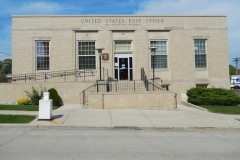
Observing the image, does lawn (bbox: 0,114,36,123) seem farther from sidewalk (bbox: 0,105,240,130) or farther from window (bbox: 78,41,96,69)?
window (bbox: 78,41,96,69)

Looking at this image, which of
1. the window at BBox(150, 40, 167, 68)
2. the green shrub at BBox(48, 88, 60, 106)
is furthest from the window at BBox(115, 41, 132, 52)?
the green shrub at BBox(48, 88, 60, 106)

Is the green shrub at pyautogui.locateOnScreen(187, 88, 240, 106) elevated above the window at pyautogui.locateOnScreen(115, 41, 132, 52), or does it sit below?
below

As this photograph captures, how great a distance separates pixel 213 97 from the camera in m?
23.7

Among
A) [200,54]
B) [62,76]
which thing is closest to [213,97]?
[200,54]

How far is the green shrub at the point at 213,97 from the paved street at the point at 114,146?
1163 cm

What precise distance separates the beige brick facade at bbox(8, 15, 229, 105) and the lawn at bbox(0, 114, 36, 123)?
511 inches

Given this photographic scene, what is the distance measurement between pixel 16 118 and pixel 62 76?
13.2 metres

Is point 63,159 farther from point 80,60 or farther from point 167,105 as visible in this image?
point 80,60

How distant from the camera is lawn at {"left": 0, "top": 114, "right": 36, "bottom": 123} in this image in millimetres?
14544

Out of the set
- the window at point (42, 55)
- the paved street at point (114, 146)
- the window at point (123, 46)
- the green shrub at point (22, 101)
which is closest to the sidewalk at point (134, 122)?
the paved street at point (114, 146)

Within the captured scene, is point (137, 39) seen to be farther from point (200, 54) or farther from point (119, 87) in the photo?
point (200, 54)

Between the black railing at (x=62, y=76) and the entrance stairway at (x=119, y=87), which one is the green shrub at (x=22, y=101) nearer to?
the entrance stairway at (x=119, y=87)

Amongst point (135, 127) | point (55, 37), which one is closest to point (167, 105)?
point (135, 127)

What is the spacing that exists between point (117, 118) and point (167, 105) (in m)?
5.60
